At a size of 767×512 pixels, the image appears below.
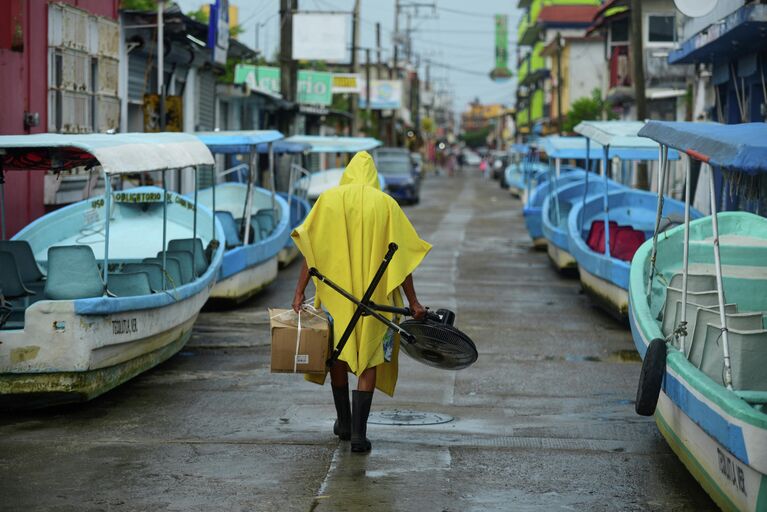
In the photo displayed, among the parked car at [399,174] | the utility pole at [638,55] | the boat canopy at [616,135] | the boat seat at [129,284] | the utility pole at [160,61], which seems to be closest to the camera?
the boat seat at [129,284]

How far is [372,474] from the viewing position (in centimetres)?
716

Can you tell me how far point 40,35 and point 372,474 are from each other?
11.3 metres

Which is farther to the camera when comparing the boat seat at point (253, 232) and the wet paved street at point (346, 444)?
the boat seat at point (253, 232)

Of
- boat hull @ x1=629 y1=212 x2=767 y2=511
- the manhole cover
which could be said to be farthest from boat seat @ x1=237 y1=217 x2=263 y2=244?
the manhole cover

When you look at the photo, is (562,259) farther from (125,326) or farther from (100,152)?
(100,152)

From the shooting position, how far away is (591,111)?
45.8 m

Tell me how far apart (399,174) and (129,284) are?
3061 cm

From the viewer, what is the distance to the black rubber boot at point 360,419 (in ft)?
24.9

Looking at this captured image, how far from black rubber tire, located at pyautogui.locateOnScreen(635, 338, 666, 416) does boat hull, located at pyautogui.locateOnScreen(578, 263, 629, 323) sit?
6.46m

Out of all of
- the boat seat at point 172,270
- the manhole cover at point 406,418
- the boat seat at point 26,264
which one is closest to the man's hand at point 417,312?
the manhole cover at point 406,418

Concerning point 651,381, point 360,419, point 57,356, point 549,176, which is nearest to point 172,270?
point 57,356

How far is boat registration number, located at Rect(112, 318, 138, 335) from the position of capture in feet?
30.1

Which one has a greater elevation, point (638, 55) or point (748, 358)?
point (638, 55)

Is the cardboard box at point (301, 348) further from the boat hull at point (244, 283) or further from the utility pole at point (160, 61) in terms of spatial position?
the utility pole at point (160, 61)
